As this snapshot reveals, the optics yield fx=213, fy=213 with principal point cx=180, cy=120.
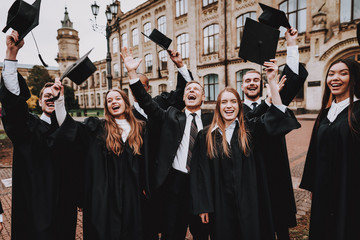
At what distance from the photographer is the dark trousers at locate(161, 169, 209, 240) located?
258 centimetres

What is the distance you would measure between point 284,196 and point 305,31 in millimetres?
16036

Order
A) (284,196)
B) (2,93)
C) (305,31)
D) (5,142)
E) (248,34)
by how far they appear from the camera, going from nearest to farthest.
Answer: (2,93), (284,196), (248,34), (5,142), (305,31)

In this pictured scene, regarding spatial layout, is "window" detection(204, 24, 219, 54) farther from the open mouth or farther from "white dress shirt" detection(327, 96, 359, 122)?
"white dress shirt" detection(327, 96, 359, 122)

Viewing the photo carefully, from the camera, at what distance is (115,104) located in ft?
8.64

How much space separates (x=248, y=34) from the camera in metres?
2.91

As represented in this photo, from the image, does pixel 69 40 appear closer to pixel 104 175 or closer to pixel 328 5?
pixel 328 5

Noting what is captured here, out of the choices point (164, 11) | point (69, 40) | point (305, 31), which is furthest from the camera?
point (69, 40)

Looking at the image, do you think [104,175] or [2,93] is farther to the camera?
[104,175]

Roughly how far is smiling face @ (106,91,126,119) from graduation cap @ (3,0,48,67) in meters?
0.89

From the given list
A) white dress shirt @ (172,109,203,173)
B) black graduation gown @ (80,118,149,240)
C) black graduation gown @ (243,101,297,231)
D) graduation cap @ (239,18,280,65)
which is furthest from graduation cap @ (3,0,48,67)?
black graduation gown @ (243,101,297,231)

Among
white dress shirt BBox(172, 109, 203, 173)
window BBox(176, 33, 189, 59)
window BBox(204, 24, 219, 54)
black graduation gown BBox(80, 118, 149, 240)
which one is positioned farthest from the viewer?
window BBox(176, 33, 189, 59)

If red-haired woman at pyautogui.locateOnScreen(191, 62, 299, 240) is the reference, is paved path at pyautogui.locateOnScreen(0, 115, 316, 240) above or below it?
below

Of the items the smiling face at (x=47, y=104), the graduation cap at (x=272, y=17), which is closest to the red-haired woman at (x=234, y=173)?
the graduation cap at (x=272, y=17)

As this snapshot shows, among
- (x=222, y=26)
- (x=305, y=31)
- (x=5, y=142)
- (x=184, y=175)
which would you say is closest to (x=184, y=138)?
(x=184, y=175)
